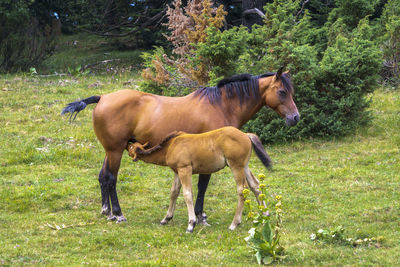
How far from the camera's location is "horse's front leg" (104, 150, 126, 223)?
8.20 metres

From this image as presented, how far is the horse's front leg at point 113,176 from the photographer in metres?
8.20

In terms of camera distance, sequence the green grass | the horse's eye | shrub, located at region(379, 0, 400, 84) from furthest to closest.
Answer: the green grass → shrub, located at region(379, 0, 400, 84) → the horse's eye

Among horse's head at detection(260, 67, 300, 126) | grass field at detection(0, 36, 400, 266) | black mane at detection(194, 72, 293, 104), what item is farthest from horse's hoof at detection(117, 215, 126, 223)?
horse's head at detection(260, 67, 300, 126)

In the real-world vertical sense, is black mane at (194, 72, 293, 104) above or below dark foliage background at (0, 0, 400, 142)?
above

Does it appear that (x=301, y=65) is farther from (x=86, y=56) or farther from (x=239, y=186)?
(x=86, y=56)

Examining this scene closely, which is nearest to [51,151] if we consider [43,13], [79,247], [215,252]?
[79,247]

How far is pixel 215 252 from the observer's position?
674 centimetres

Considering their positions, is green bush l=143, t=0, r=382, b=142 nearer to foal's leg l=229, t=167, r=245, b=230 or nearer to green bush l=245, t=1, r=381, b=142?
green bush l=245, t=1, r=381, b=142

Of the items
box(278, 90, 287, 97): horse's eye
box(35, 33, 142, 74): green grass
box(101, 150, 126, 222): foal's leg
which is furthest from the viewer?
box(35, 33, 142, 74): green grass

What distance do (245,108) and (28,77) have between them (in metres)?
13.6

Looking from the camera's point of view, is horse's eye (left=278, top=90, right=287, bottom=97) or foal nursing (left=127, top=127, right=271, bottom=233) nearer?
foal nursing (left=127, top=127, right=271, bottom=233)

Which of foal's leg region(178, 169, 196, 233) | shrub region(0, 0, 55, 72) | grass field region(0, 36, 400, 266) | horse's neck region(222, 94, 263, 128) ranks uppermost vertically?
horse's neck region(222, 94, 263, 128)

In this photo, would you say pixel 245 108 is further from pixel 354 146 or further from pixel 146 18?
pixel 146 18

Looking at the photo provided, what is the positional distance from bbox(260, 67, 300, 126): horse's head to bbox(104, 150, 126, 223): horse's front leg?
8.18 ft
